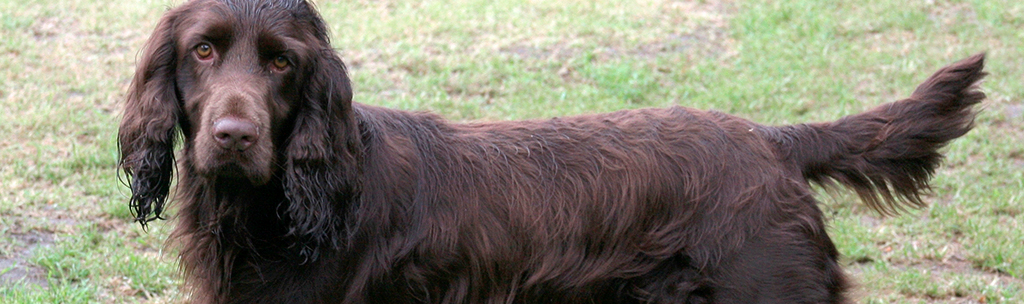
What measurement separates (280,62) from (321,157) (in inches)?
13.5

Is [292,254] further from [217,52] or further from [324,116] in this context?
[217,52]

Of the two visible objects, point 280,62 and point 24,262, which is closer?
point 280,62

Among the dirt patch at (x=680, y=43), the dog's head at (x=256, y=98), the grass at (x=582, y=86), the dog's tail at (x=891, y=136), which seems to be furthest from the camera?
the dirt patch at (x=680, y=43)

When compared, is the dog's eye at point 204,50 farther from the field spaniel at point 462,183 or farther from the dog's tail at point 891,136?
the dog's tail at point 891,136

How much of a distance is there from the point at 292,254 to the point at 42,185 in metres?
3.49

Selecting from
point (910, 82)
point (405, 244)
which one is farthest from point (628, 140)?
point (910, 82)

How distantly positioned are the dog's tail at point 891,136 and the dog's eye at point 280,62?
1911 mm

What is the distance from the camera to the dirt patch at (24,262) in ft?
16.2

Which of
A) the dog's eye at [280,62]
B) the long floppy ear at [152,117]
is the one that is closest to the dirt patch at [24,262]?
the long floppy ear at [152,117]

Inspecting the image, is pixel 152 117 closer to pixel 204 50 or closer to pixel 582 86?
pixel 204 50

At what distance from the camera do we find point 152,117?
→ 3.22 meters

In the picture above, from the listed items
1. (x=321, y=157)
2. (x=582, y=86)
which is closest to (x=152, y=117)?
(x=321, y=157)

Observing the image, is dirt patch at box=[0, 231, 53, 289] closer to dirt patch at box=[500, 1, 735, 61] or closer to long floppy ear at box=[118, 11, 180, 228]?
long floppy ear at box=[118, 11, 180, 228]

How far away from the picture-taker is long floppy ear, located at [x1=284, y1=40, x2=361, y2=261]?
3250 mm
